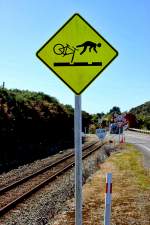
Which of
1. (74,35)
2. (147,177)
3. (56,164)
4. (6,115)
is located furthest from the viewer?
(6,115)

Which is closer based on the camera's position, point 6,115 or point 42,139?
point 6,115

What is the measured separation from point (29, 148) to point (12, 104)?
3.80 meters

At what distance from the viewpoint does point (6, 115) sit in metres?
36.7

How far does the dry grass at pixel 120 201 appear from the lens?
Answer: 495 inches

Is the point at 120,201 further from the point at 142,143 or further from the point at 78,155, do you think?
the point at 142,143

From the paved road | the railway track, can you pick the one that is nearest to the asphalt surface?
the paved road

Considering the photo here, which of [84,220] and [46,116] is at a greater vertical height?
[46,116]

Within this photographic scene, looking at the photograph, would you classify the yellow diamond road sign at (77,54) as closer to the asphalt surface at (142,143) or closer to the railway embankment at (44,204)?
the railway embankment at (44,204)

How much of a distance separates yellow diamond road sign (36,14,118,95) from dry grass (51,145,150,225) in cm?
605

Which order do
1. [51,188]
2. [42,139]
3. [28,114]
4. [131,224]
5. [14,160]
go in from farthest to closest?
[42,139] < [28,114] < [14,160] < [51,188] < [131,224]

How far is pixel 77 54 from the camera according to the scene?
22.7 ft

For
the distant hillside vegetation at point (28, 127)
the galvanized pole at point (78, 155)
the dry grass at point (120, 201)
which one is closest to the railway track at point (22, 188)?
the dry grass at point (120, 201)

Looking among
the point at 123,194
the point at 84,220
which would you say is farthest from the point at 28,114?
the point at 84,220

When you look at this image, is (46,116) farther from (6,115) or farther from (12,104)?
(6,115)
